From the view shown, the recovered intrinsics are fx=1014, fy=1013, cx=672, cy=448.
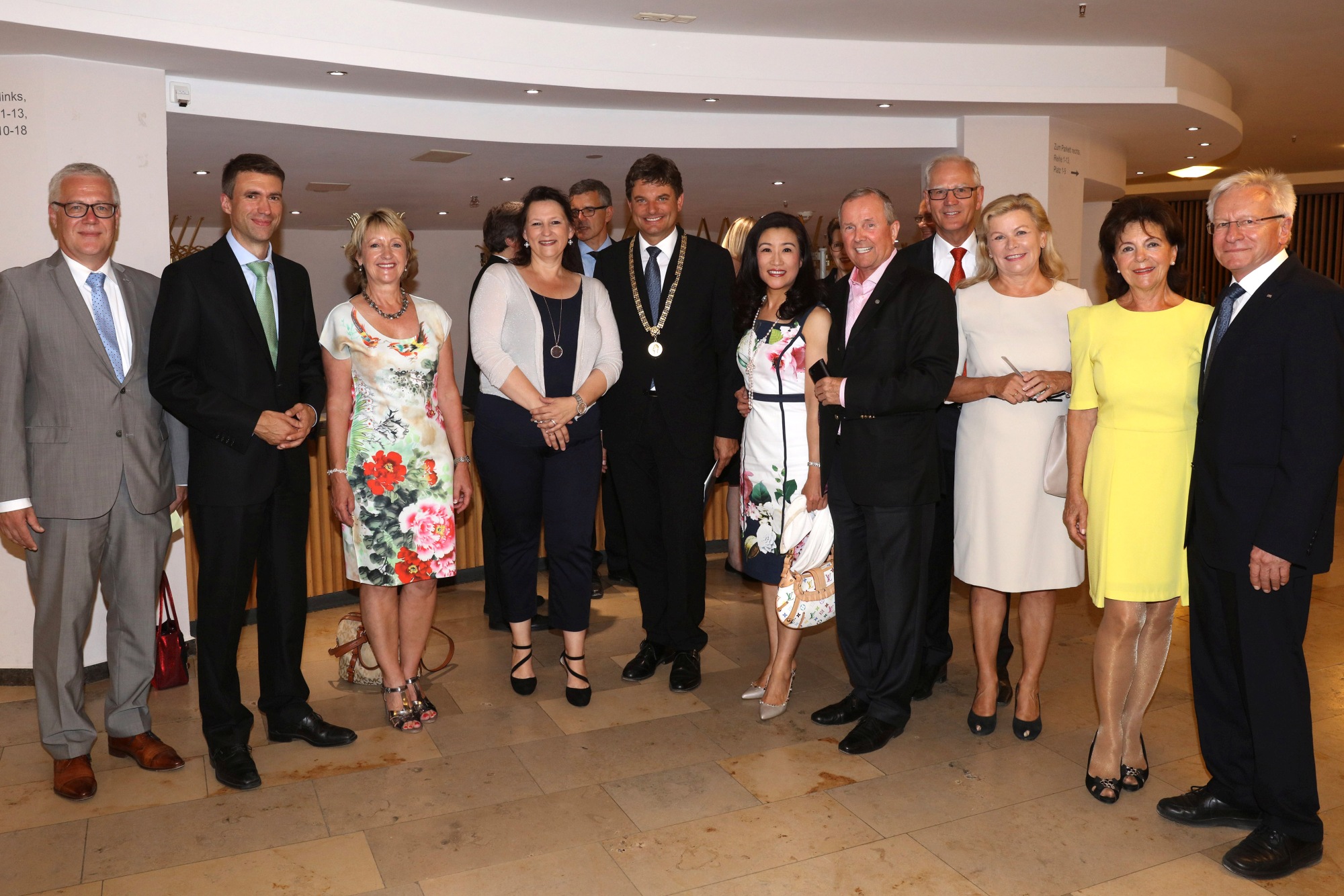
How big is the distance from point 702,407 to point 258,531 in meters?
1.75

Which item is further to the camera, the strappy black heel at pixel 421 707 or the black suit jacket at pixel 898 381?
the strappy black heel at pixel 421 707

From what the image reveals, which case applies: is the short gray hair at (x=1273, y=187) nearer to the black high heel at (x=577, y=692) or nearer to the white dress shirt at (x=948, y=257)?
the white dress shirt at (x=948, y=257)

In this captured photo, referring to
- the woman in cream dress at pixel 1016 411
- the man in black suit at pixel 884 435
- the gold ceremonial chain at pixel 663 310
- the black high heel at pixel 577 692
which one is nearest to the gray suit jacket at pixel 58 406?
the black high heel at pixel 577 692

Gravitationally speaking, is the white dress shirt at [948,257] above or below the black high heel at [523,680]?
above

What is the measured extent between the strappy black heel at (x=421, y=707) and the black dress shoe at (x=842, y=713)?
148 centimetres

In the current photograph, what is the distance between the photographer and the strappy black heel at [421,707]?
3908mm

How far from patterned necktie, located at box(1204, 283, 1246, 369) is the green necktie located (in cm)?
297

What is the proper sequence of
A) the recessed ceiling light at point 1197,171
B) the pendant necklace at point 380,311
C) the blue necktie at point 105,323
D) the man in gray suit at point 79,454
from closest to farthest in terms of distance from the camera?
the man in gray suit at point 79,454, the blue necktie at point 105,323, the pendant necklace at point 380,311, the recessed ceiling light at point 1197,171

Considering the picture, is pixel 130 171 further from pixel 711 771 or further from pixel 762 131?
pixel 762 131

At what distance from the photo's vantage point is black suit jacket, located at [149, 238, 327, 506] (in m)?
3.30

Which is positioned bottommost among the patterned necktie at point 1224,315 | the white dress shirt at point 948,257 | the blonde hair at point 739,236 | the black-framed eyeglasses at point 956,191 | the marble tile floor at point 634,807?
the marble tile floor at point 634,807

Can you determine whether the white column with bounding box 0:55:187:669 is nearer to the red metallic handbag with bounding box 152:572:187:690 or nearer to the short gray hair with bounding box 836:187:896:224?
the red metallic handbag with bounding box 152:572:187:690

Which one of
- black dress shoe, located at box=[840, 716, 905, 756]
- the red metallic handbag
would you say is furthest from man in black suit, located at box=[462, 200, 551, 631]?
black dress shoe, located at box=[840, 716, 905, 756]

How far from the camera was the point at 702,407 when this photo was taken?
4156 mm
